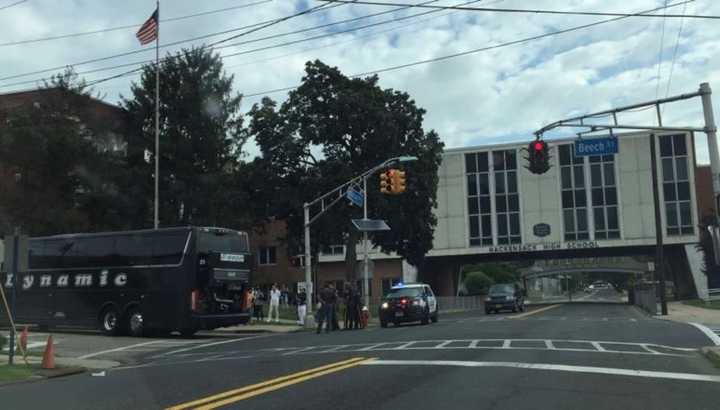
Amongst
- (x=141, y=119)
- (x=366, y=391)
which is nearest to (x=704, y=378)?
(x=366, y=391)

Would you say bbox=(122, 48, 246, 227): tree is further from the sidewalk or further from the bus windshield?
the sidewalk

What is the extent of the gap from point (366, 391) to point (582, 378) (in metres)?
3.61

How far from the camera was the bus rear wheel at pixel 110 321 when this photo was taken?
2631cm

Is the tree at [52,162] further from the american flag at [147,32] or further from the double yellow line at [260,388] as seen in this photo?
the double yellow line at [260,388]

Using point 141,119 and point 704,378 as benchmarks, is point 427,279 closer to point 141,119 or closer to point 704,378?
point 141,119

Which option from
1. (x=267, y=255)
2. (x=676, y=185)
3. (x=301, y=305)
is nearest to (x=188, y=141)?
(x=301, y=305)

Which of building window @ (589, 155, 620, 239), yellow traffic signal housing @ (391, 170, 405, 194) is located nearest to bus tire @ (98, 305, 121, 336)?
yellow traffic signal housing @ (391, 170, 405, 194)

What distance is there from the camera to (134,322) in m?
25.9

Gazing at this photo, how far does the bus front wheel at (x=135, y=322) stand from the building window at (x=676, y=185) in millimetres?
48709

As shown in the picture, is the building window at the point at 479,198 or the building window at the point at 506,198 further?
the building window at the point at 479,198

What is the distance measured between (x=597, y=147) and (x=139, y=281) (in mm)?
15991

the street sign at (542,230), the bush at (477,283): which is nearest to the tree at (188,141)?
the street sign at (542,230)

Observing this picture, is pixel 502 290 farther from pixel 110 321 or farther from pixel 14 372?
pixel 14 372

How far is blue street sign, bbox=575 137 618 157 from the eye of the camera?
20656mm
